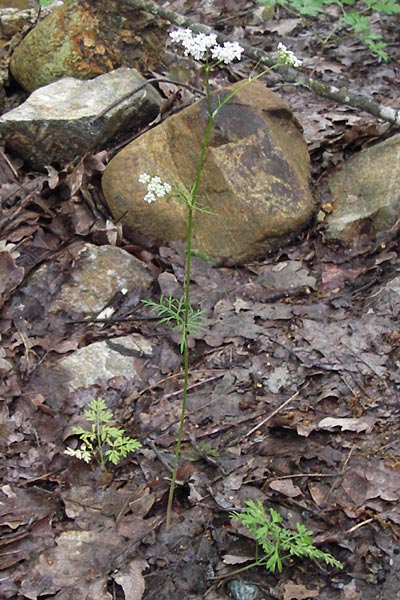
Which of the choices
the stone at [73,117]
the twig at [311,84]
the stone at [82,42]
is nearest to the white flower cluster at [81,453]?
the stone at [73,117]

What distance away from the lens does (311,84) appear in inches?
191

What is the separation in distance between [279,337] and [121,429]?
1.03 metres

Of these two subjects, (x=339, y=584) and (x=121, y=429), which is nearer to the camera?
(x=339, y=584)

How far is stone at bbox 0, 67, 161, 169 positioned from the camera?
459 centimetres

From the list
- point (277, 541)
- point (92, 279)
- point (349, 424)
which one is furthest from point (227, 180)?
point (277, 541)

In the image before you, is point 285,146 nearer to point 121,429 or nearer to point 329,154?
point 329,154

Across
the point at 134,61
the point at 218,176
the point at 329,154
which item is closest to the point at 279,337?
the point at 218,176

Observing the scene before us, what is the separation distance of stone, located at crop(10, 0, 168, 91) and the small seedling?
3.16 m

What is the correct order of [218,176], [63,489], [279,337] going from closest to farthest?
1. [63,489]
2. [279,337]
3. [218,176]

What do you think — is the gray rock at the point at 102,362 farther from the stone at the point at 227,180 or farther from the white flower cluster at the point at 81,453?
the stone at the point at 227,180

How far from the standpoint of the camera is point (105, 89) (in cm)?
490

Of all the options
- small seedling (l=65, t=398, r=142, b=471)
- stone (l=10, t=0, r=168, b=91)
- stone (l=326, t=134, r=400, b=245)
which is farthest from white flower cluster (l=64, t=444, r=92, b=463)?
stone (l=10, t=0, r=168, b=91)

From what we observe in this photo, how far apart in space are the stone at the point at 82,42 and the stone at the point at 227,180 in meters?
1.17

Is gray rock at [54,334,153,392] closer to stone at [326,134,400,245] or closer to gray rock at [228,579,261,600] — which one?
gray rock at [228,579,261,600]
